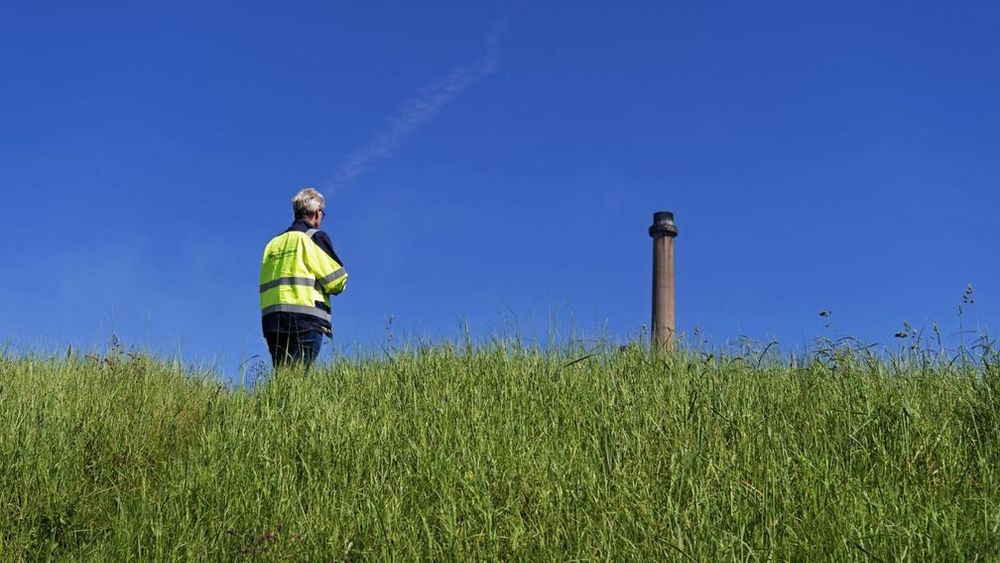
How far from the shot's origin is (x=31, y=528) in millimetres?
4699

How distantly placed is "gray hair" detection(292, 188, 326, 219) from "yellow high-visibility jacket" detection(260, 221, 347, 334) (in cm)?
28

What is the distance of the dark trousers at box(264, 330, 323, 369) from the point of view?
8164 millimetres

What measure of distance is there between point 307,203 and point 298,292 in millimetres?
1055

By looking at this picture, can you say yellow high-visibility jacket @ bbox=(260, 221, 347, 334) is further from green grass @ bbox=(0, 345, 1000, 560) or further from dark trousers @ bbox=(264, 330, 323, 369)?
green grass @ bbox=(0, 345, 1000, 560)

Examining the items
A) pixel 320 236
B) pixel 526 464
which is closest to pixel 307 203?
pixel 320 236

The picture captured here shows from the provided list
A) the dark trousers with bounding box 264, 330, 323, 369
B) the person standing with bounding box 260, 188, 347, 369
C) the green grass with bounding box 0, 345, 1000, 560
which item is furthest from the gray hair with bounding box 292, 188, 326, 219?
the green grass with bounding box 0, 345, 1000, 560

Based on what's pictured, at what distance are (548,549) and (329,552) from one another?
1.12 meters

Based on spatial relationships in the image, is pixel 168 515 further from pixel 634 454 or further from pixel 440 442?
pixel 634 454

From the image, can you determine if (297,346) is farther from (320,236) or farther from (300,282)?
(320,236)

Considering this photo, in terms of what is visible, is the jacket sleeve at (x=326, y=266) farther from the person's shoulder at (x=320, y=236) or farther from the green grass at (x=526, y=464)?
the green grass at (x=526, y=464)

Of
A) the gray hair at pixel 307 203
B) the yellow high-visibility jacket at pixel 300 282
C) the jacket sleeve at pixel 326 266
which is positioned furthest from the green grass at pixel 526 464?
the gray hair at pixel 307 203

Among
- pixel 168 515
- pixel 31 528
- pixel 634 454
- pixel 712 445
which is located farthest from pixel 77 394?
pixel 712 445

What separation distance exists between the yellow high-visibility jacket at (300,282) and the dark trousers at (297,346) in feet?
0.20

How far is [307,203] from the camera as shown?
8711 millimetres
